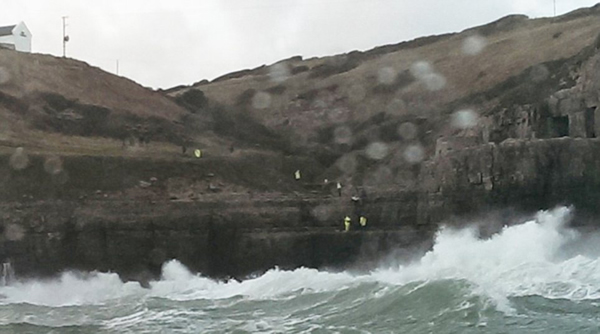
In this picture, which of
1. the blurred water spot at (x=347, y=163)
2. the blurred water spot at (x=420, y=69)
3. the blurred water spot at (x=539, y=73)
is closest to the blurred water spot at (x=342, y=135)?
the blurred water spot at (x=347, y=163)

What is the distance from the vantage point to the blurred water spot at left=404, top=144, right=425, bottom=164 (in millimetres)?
46938

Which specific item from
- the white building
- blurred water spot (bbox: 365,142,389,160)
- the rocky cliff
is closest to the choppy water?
the rocky cliff

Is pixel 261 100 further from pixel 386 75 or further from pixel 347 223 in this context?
pixel 347 223

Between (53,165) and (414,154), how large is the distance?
19.0 m

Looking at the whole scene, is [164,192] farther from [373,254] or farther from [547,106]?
[547,106]

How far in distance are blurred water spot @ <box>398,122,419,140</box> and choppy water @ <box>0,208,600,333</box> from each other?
25.8 m

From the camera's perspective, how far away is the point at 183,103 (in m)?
64.1

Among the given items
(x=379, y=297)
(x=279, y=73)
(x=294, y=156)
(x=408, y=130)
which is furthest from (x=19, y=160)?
(x=279, y=73)

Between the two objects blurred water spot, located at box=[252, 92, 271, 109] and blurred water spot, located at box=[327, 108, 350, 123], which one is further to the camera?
blurred water spot, located at box=[252, 92, 271, 109]

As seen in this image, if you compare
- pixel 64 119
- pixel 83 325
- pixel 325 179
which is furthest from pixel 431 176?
pixel 64 119

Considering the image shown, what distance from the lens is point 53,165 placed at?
38719 millimetres

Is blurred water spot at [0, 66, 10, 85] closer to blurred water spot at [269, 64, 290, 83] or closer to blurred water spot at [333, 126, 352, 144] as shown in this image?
blurred water spot at [333, 126, 352, 144]

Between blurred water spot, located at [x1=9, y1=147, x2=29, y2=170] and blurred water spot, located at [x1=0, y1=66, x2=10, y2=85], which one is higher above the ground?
blurred water spot, located at [x1=0, y1=66, x2=10, y2=85]

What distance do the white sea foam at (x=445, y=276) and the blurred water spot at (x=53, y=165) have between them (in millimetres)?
8770
